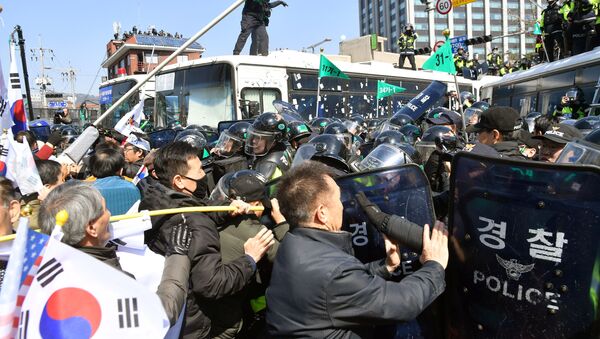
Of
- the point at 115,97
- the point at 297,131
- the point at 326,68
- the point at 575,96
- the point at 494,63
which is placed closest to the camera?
the point at 297,131

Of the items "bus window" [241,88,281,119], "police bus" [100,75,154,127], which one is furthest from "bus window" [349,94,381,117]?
"police bus" [100,75,154,127]

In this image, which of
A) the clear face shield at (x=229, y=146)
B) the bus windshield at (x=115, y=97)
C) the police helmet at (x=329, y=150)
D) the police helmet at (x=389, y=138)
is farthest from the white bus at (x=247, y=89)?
the police helmet at (x=329, y=150)

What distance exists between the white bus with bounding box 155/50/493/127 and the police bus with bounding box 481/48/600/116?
4448mm

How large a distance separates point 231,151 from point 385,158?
10.4 ft

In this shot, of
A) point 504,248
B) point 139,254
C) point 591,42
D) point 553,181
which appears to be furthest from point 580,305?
point 591,42

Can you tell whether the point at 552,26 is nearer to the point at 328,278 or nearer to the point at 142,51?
the point at 328,278

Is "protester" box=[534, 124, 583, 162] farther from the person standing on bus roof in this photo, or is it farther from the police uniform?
the police uniform

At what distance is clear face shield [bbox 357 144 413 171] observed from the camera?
3.41 m

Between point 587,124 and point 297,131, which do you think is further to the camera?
point 297,131

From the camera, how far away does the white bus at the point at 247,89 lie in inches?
434

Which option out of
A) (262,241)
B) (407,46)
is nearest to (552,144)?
(262,241)

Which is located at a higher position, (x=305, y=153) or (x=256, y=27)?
(x=256, y=27)

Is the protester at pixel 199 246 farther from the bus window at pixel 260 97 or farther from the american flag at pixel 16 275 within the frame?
the bus window at pixel 260 97

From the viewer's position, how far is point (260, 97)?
11.2 metres
